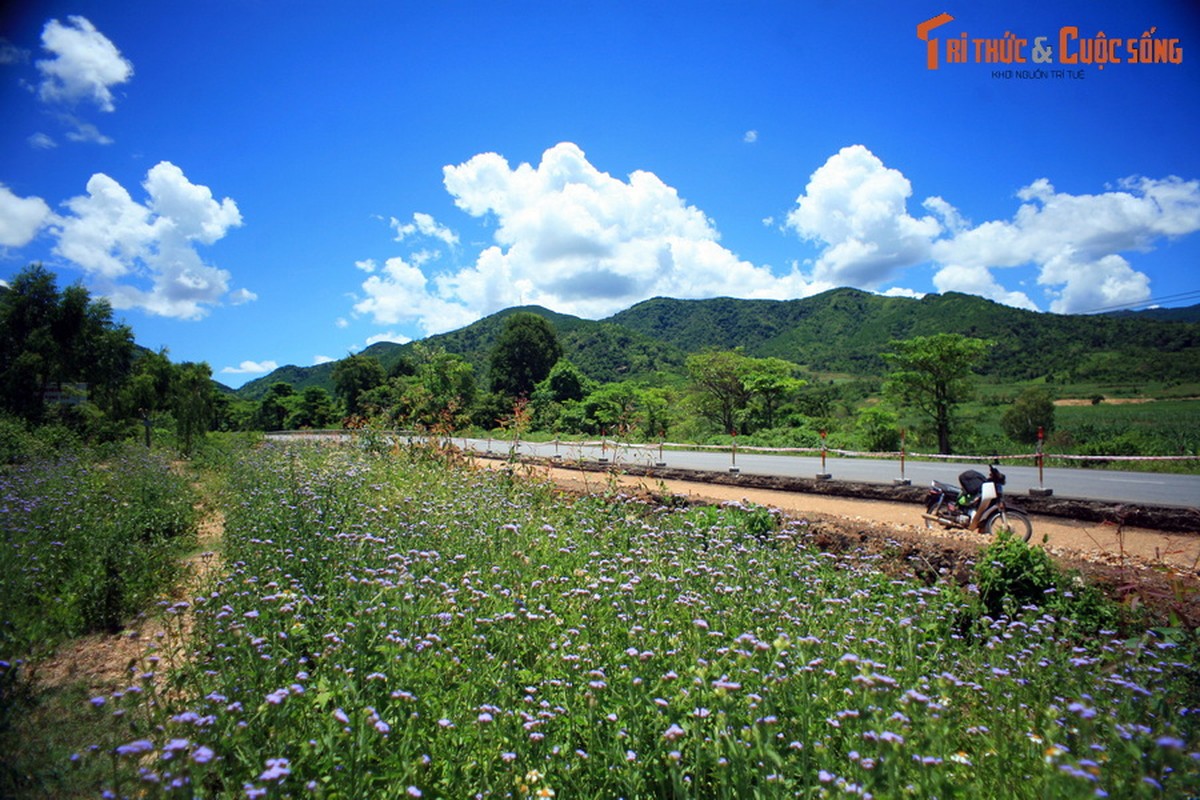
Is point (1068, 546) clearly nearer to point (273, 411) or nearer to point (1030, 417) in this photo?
point (1030, 417)

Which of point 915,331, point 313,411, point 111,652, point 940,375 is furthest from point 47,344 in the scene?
point 915,331

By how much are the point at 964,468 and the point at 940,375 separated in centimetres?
1231

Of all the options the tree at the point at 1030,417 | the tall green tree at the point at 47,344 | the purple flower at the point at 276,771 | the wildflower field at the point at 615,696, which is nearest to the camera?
the purple flower at the point at 276,771

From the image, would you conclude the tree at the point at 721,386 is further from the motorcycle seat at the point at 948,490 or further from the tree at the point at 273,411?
the tree at the point at 273,411

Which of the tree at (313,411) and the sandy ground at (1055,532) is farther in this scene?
the tree at (313,411)

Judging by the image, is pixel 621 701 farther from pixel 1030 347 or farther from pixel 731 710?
pixel 1030 347

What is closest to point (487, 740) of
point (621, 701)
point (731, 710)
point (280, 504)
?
point (621, 701)

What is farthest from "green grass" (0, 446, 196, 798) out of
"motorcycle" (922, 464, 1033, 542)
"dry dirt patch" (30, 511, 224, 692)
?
"motorcycle" (922, 464, 1033, 542)

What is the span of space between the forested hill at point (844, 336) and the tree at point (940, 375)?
12.3 meters

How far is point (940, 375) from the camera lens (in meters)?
26.6

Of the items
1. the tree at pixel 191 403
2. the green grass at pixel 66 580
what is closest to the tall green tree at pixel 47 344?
the tree at pixel 191 403

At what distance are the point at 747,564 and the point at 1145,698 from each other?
2108 millimetres

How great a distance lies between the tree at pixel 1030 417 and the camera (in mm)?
30656

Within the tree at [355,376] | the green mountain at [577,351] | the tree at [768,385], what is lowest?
the tree at [768,385]
